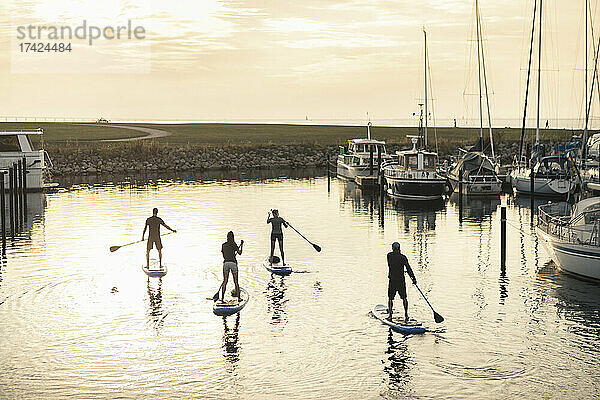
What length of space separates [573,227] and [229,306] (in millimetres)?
14929

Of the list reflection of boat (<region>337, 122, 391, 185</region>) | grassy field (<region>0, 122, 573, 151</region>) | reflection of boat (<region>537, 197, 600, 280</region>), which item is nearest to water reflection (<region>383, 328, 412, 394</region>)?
reflection of boat (<region>537, 197, 600, 280</region>)

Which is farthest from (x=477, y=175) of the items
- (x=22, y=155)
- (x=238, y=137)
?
(x=238, y=137)

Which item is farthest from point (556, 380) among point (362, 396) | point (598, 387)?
point (362, 396)

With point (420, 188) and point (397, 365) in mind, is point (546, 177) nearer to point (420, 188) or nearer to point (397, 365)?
point (420, 188)

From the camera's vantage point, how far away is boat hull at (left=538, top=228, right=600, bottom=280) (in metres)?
31.9

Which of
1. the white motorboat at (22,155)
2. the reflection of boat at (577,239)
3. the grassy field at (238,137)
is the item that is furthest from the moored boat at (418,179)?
the grassy field at (238,137)

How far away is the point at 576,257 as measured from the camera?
108 feet

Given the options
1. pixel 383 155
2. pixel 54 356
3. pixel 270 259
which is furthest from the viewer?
pixel 383 155

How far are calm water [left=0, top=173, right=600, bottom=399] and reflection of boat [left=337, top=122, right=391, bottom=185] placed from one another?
33.2 m

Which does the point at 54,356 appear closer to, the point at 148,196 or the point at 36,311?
the point at 36,311

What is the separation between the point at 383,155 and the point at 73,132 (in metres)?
82.2

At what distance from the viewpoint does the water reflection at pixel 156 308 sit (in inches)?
1051

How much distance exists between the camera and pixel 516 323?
2695cm

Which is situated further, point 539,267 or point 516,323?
point 539,267
